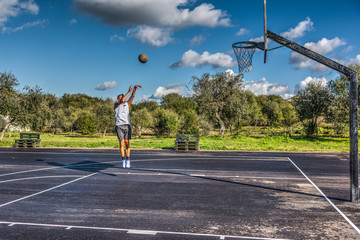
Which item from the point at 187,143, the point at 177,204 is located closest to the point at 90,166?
the point at 177,204

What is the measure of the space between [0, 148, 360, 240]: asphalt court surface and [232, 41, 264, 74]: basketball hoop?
5701 mm

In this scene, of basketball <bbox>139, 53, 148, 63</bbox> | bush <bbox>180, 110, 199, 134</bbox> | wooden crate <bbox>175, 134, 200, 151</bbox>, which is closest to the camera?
basketball <bbox>139, 53, 148, 63</bbox>

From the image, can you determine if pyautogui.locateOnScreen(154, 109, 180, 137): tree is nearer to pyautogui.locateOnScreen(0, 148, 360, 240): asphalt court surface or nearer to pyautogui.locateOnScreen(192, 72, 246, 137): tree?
pyautogui.locateOnScreen(192, 72, 246, 137): tree

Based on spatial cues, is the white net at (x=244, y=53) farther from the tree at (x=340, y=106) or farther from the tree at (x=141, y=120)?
the tree at (x=141, y=120)

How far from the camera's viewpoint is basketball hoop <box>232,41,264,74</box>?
1267 centimetres

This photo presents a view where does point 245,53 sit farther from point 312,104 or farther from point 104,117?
point 104,117

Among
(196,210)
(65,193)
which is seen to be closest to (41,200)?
(65,193)

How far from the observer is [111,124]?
150 ft

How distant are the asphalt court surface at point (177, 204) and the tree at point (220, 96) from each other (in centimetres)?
2465

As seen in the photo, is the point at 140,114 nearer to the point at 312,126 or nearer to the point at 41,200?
the point at 312,126

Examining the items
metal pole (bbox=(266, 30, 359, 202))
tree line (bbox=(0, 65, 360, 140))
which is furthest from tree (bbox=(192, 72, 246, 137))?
metal pole (bbox=(266, 30, 359, 202))

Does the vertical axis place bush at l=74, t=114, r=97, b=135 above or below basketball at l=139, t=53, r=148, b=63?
below

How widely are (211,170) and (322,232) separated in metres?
6.84

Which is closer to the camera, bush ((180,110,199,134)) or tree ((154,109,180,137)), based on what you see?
bush ((180,110,199,134))
